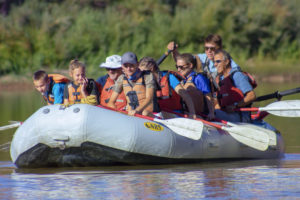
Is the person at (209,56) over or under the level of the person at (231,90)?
over

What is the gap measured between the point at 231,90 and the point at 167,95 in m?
1.09

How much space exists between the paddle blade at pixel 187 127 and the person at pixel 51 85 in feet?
3.61

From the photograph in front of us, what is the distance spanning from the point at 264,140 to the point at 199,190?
2.08 meters

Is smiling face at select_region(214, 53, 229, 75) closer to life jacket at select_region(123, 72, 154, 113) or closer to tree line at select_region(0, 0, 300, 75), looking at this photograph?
life jacket at select_region(123, 72, 154, 113)

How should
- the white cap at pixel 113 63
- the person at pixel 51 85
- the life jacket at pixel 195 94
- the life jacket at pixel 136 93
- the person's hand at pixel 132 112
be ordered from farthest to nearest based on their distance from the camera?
the life jacket at pixel 195 94
the white cap at pixel 113 63
the person at pixel 51 85
the life jacket at pixel 136 93
the person's hand at pixel 132 112

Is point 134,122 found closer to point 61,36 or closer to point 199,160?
point 199,160

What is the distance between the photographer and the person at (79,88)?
7.72 m

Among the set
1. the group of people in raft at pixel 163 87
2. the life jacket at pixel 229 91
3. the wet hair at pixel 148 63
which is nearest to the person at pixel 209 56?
the group of people in raft at pixel 163 87

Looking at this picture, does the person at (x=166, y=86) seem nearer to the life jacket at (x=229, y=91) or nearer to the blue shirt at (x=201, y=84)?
the blue shirt at (x=201, y=84)

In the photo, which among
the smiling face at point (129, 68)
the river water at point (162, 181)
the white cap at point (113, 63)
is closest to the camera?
the river water at point (162, 181)

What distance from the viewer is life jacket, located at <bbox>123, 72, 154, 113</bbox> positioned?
7.82 m

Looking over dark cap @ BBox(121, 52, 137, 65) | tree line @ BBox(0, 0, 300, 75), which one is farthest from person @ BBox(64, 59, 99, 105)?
tree line @ BBox(0, 0, 300, 75)

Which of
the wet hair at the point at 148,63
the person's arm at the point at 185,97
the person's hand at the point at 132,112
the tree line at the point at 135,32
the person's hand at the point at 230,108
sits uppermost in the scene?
the tree line at the point at 135,32

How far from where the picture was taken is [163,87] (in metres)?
8.20
